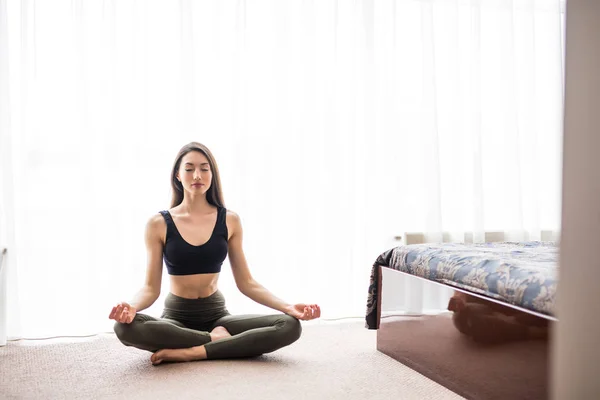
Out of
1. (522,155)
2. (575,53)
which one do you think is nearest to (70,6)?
(522,155)

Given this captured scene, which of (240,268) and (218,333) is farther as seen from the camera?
(240,268)

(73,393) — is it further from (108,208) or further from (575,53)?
(575,53)

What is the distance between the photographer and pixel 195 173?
2.67 meters

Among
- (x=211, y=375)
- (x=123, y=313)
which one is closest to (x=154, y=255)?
(x=123, y=313)

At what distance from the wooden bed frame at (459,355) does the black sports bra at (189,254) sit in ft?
2.40

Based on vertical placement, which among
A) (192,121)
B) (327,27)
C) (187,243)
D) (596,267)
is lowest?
(187,243)

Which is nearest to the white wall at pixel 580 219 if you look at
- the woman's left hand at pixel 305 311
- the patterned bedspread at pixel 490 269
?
the patterned bedspread at pixel 490 269

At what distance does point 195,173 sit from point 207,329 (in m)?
0.68

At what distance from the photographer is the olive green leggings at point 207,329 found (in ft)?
7.75

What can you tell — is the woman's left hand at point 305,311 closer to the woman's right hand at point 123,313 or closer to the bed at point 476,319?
the bed at point 476,319

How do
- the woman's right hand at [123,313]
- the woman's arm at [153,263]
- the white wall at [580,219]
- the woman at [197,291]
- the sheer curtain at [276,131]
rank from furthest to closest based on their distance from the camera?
the sheer curtain at [276,131] < the woman's arm at [153,263] < the woman at [197,291] < the woman's right hand at [123,313] < the white wall at [580,219]

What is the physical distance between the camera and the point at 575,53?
52 cm

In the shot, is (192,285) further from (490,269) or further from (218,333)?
(490,269)

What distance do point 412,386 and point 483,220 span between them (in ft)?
5.72
